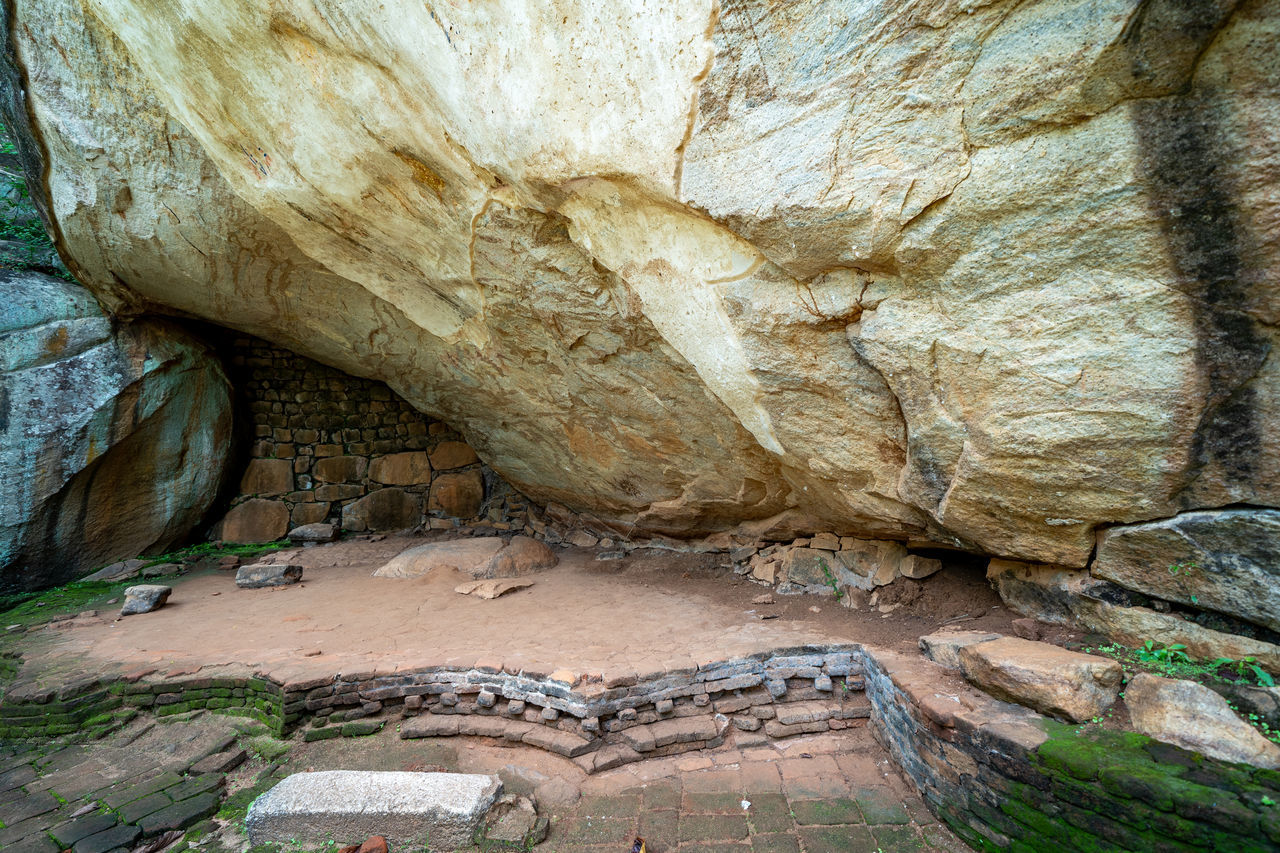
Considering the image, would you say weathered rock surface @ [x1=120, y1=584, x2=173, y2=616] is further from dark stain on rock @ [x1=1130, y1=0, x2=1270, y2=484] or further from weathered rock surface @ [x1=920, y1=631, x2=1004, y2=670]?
dark stain on rock @ [x1=1130, y1=0, x2=1270, y2=484]

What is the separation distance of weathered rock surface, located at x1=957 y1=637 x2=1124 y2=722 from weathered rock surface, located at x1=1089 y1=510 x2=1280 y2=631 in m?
0.44

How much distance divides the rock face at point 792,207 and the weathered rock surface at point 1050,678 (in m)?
0.60

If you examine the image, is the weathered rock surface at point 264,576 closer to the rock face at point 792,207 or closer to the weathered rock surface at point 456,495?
the weathered rock surface at point 456,495

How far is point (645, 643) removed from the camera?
3.83 m

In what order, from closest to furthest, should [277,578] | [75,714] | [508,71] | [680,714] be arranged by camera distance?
[508,71]
[680,714]
[75,714]
[277,578]

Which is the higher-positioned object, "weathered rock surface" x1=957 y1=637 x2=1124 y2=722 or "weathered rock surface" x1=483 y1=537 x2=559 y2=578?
"weathered rock surface" x1=957 y1=637 x2=1124 y2=722

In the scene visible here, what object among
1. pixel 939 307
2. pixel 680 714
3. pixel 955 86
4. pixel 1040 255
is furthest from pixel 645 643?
pixel 955 86

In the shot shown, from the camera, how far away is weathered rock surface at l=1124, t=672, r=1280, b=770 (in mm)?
1950

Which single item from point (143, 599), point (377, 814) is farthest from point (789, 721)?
point (143, 599)

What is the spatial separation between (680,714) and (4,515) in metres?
6.29

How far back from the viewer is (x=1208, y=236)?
2.01 metres

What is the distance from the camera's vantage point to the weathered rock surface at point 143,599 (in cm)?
503

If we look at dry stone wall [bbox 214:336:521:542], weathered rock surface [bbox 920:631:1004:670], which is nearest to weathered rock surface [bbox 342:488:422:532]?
dry stone wall [bbox 214:336:521:542]

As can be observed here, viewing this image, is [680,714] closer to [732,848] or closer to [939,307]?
[732,848]
